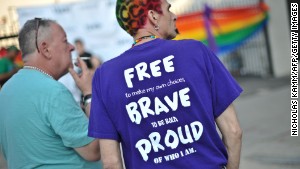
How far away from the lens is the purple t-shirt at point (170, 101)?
82.2 inches

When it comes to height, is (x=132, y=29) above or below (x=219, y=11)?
above

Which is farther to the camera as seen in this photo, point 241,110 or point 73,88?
point 241,110

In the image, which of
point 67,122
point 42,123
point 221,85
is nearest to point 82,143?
point 67,122

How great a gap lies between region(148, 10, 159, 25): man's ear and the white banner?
4.62 meters

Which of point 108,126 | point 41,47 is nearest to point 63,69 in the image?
point 41,47

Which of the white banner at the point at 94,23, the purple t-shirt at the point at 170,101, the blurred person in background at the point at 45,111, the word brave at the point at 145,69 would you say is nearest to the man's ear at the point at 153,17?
the purple t-shirt at the point at 170,101

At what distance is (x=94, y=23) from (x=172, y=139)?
516cm

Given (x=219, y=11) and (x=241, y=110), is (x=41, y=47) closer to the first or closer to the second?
(x=241, y=110)

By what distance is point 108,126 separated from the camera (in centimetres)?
219

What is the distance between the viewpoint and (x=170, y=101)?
2080 mm

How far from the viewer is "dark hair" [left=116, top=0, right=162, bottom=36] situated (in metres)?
2.16

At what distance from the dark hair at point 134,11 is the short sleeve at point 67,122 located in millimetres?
545

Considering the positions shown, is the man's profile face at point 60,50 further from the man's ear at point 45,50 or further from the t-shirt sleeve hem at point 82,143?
the t-shirt sleeve hem at point 82,143

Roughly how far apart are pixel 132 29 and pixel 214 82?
1.54ft
